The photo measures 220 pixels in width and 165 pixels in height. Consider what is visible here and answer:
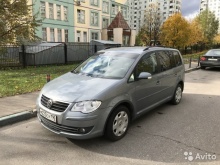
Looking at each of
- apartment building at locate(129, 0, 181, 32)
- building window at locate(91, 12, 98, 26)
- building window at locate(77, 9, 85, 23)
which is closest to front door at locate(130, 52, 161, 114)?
building window at locate(77, 9, 85, 23)

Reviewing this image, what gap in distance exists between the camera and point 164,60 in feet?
18.3

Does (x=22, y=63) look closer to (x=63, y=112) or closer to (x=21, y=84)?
(x=21, y=84)

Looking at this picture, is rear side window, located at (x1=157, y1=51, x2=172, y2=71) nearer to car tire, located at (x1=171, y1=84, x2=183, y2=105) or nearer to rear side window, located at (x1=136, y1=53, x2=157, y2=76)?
rear side window, located at (x1=136, y1=53, x2=157, y2=76)

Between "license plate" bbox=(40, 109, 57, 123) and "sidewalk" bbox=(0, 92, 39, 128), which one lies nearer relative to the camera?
"license plate" bbox=(40, 109, 57, 123)

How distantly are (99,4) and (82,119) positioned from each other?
34.7 metres

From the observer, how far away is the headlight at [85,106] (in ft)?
11.3

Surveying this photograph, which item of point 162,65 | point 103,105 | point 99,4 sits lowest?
point 103,105

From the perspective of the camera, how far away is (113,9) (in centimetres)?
3919

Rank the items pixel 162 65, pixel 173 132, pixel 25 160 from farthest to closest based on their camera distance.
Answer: pixel 162 65 < pixel 173 132 < pixel 25 160

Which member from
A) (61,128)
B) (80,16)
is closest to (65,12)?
(80,16)

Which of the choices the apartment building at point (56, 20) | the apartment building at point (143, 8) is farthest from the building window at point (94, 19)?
the apartment building at point (143, 8)

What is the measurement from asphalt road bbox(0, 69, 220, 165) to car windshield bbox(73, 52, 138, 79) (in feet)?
4.27

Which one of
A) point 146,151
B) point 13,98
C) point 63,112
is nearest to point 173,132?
point 146,151

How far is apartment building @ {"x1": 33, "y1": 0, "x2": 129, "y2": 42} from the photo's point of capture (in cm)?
2778
